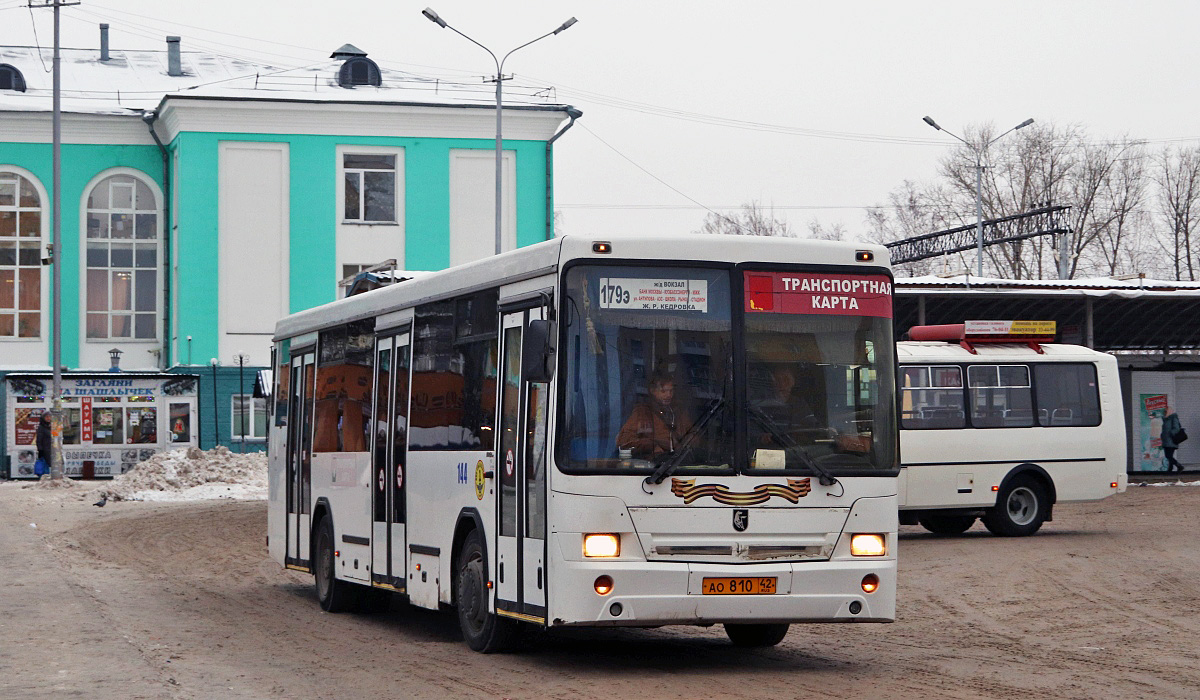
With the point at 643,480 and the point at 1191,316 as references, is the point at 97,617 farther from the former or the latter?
the point at 1191,316

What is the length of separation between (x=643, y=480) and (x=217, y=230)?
40.9 m

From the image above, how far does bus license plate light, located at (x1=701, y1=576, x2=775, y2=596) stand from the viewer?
32.9 ft

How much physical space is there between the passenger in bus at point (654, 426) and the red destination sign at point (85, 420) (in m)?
38.0

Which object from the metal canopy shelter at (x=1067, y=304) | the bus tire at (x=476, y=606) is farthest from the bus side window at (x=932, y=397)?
Answer: the bus tire at (x=476, y=606)

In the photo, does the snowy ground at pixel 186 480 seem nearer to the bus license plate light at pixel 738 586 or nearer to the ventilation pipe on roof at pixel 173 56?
the ventilation pipe on roof at pixel 173 56

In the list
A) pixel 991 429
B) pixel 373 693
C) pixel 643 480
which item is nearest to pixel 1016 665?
pixel 643 480

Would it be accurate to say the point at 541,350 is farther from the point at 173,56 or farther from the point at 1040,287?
the point at 173,56

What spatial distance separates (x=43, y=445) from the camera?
146 ft

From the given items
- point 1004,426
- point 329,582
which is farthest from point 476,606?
point 1004,426

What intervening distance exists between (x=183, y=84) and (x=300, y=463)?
41770mm

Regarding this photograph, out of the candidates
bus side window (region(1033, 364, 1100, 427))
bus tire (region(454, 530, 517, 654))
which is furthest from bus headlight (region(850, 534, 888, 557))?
bus side window (region(1033, 364, 1100, 427))

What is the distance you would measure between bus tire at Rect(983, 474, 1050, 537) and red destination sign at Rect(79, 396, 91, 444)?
97.1 feet

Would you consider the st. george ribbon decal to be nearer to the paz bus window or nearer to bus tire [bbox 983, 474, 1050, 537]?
the paz bus window

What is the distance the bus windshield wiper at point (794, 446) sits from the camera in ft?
33.6
